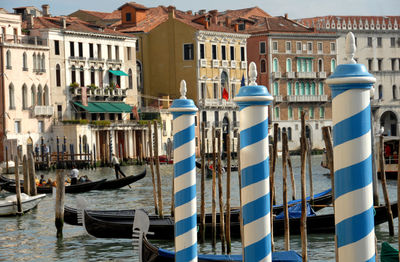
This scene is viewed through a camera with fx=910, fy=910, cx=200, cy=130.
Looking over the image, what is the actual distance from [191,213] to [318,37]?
37.3 m

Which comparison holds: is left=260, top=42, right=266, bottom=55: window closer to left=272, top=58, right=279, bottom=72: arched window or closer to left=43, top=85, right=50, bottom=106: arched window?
left=272, top=58, right=279, bottom=72: arched window

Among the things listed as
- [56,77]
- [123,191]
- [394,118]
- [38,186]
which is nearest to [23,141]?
[56,77]

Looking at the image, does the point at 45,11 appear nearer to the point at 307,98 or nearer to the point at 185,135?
the point at 307,98

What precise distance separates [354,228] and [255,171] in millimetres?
688

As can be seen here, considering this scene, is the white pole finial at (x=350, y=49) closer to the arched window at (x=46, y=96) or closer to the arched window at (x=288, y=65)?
the arched window at (x=46, y=96)

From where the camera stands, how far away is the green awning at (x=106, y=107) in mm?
32375

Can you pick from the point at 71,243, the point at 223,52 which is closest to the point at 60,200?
the point at 71,243

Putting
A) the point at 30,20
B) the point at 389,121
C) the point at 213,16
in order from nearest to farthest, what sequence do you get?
1. the point at 30,20
2. the point at 213,16
3. the point at 389,121

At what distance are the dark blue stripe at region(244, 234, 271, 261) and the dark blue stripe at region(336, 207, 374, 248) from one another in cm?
65

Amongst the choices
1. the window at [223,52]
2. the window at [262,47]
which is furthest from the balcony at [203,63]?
the window at [262,47]

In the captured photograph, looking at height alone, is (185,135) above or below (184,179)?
above

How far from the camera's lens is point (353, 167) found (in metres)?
2.63

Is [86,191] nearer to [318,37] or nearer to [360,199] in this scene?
[360,199]

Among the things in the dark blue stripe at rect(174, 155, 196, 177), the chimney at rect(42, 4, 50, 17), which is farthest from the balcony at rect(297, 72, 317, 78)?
the dark blue stripe at rect(174, 155, 196, 177)
